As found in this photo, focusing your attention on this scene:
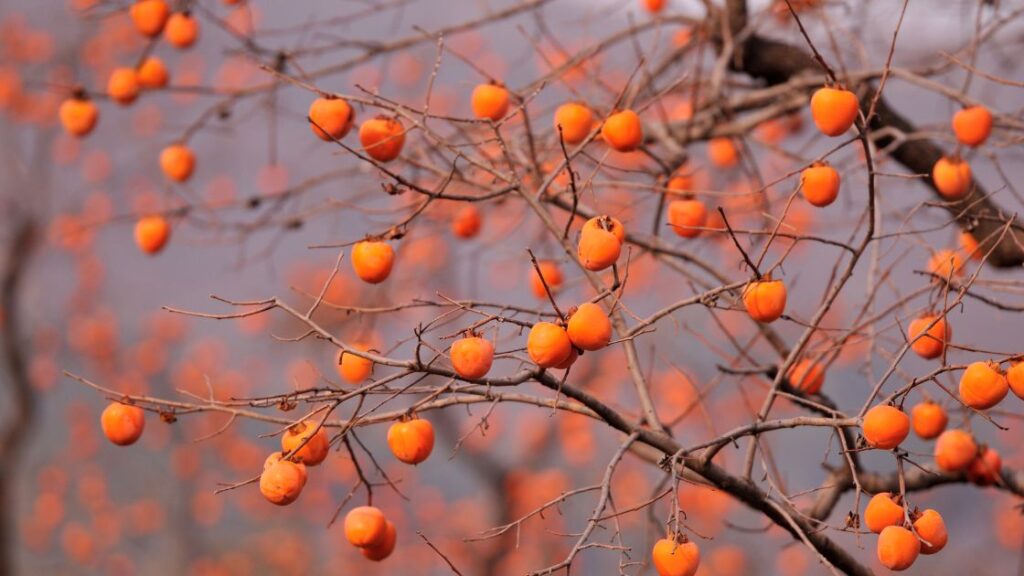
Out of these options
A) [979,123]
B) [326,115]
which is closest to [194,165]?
[326,115]

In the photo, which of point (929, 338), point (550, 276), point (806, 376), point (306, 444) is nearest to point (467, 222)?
point (550, 276)

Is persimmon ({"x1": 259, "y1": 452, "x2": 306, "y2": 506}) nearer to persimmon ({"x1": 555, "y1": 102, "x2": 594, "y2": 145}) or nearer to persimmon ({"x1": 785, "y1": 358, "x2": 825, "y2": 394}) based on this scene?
persimmon ({"x1": 555, "y1": 102, "x2": 594, "y2": 145})

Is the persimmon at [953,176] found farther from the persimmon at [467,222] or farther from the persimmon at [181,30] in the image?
the persimmon at [181,30]

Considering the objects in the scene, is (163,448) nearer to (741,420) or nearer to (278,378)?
(278,378)

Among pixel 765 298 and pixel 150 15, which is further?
pixel 150 15

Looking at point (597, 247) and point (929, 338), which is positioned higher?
point (597, 247)

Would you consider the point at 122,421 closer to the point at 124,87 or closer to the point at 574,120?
the point at 574,120
